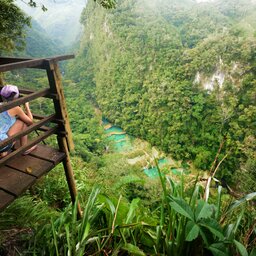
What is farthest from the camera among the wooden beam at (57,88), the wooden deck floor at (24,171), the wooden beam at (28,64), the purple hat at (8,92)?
the purple hat at (8,92)

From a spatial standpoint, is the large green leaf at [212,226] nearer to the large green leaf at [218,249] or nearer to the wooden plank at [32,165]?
the large green leaf at [218,249]

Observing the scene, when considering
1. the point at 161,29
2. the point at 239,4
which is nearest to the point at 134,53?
the point at 161,29

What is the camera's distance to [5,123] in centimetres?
198

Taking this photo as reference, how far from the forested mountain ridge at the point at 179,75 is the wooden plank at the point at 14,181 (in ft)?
42.4

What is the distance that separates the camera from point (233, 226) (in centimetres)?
112

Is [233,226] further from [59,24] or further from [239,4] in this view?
[59,24]

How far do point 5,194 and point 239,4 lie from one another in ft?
194

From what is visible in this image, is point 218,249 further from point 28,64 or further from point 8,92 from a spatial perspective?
point 8,92

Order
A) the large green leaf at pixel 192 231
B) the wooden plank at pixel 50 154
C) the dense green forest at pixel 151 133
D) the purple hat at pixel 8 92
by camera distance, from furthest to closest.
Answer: the wooden plank at pixel 50 154, the purple hat at pixel 8 92, the dense green forest at pixel 151 133, the large green leaf at pixel 192 231

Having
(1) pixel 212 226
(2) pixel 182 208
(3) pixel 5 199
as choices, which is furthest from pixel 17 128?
(1) pixel 212 226

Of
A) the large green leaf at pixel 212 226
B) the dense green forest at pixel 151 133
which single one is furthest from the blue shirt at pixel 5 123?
the large green leaf at pixel 212 226

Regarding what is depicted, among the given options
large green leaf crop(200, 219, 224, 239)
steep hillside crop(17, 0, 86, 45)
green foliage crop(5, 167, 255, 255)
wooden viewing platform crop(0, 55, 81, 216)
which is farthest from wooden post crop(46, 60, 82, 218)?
steep hillside crop(17, 0, 86, 45)

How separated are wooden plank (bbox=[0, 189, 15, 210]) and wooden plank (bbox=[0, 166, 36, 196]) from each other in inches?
1.0

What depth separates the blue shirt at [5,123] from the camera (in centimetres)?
196
